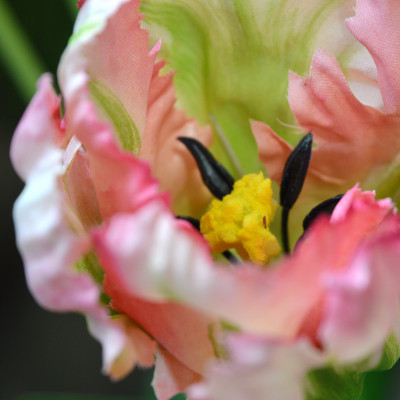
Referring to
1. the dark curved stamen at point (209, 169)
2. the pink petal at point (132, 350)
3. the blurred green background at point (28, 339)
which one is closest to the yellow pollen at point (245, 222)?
the dark curved stamen at point (209, 169)

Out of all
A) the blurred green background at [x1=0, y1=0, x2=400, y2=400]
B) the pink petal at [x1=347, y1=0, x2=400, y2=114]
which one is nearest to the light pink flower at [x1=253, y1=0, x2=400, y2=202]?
the pink petal at [x1=347, y1=0, x2=400, y2=114]

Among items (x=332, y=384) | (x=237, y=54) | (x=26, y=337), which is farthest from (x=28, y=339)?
(x=332, y=384)

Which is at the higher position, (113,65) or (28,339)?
(113,65)

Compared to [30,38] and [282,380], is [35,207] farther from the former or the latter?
[30,38]

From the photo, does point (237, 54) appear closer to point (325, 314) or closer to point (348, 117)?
point (348, 117)

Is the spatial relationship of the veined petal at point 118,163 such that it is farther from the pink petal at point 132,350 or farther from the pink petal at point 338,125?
the pink petal at point 338,125
